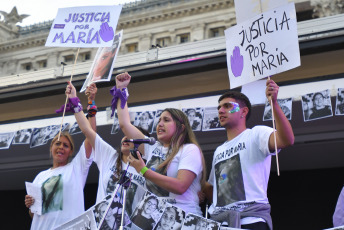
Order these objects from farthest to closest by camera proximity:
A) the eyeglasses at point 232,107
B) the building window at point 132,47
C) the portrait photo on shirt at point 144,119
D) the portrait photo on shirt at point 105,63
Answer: the building window at point 132,47 < the portrait photo on shirt at point 144,119 < the portrait photo on shirt at point 105,63 < the eyeglasses at point 232,107

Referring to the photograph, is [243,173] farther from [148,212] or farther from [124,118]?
[124,118]

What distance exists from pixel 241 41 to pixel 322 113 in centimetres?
166

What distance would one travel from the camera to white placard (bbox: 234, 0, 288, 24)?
4121 mm

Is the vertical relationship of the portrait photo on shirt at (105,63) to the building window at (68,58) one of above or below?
A: below

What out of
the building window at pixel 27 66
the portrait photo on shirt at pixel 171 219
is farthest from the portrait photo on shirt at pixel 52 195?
the building window at pixel 27 66

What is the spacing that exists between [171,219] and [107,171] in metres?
1.10

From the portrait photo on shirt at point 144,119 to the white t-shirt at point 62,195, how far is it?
1935 millimetres

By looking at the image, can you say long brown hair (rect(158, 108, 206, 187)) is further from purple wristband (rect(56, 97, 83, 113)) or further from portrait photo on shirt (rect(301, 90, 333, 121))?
portrait photo on shirt (rect(301, 90, 333, 121))

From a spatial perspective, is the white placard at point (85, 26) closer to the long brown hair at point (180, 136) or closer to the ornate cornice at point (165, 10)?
the long brown hair at point (180, 136)

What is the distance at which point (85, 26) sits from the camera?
5.20 meters

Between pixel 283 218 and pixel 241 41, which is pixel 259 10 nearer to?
pixel 241 41

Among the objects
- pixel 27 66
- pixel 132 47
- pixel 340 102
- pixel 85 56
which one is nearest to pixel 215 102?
pixel 340 102

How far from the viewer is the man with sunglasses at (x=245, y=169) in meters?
2.82

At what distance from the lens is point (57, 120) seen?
677 centimetres
